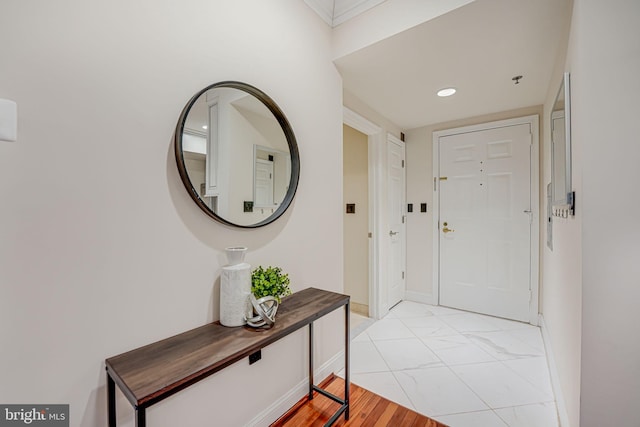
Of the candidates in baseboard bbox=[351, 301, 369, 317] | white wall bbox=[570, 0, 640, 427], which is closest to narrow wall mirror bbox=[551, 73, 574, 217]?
white wall bbox=[570, 0, 640, 427]

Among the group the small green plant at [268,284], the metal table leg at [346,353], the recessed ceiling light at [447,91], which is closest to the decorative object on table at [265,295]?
the small green plant at [268,284]

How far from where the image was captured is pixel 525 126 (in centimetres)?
279

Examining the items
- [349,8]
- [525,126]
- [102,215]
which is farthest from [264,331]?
[525,126]

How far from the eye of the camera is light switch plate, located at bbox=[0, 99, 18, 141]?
0.73m

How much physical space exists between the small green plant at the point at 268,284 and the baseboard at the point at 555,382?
149 cm

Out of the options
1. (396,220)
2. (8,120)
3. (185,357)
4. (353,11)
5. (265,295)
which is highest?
(353,11)

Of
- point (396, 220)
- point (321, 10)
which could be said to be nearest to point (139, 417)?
point (321, 10)

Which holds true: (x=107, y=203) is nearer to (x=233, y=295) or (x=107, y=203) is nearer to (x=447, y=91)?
(x=233, y=295)

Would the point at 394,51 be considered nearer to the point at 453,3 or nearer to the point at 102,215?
the point at 453,3

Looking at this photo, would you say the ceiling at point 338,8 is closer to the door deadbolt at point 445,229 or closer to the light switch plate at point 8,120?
the light switch plate at point 8,120

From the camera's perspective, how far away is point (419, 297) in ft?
11.2

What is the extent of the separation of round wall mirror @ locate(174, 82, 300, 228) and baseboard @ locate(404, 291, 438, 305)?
101 inches

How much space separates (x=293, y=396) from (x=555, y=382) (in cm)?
165

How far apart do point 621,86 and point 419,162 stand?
7.71ft
